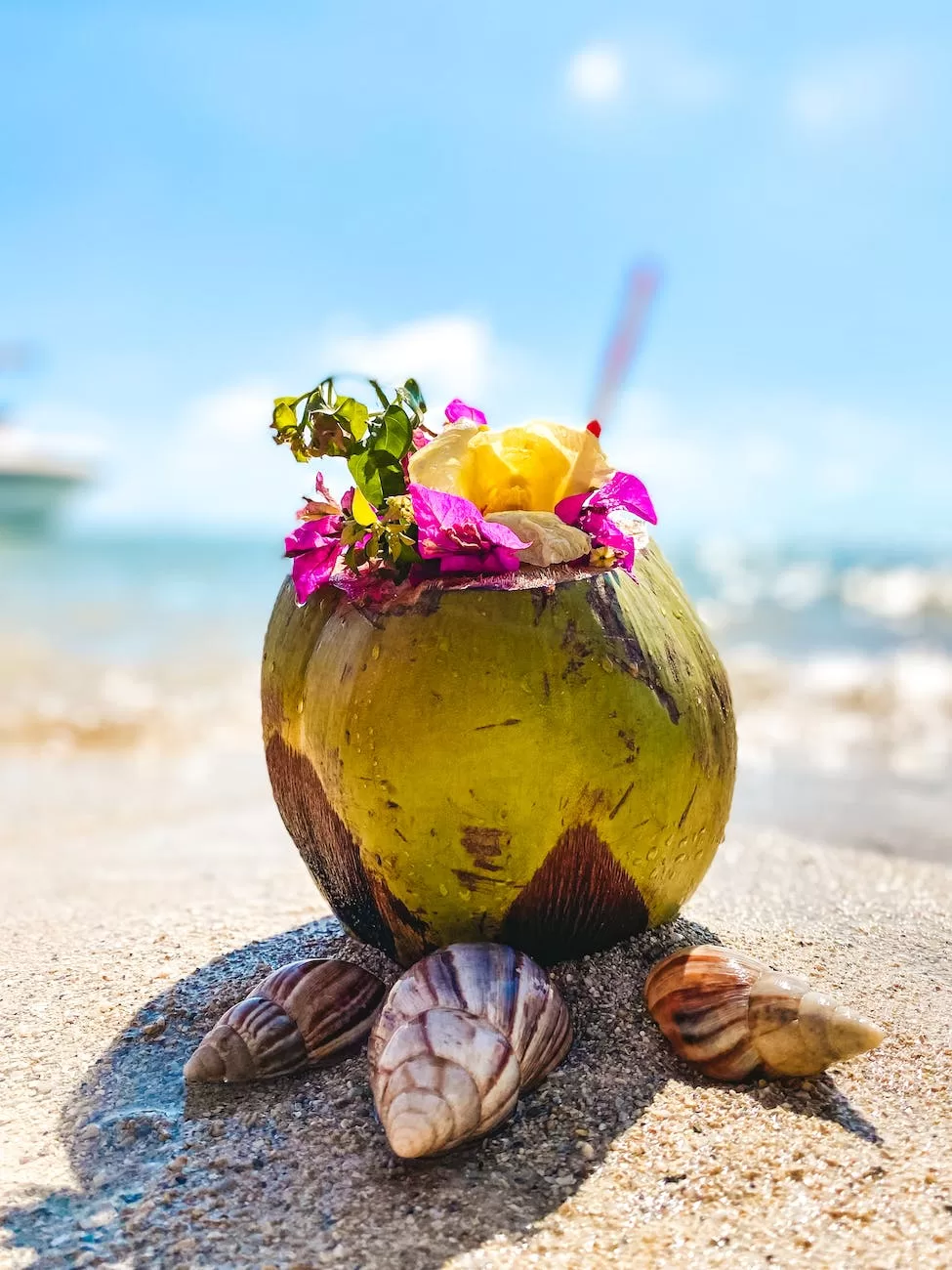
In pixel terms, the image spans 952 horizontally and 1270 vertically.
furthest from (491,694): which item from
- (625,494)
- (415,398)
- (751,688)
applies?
(751,688)

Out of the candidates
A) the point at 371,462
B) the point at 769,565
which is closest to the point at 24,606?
the point at 371,462

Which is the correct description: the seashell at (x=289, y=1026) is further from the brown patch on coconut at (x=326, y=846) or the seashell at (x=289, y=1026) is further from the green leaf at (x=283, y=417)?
the green leaf at (x=283, y=417)

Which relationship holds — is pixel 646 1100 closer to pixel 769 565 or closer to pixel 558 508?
pixel 558 508

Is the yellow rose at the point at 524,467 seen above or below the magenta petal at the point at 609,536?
above

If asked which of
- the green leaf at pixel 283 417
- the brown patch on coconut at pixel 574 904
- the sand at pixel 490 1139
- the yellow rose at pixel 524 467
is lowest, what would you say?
the sand at pixel 490 1139

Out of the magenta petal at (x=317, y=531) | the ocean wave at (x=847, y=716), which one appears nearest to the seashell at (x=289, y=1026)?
the magenta petal at (x=317, y=531)

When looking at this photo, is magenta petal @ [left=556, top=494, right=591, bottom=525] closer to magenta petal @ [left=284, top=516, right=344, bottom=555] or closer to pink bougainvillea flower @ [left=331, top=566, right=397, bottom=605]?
pink bougainvillea flower @ [left=331, top=566, right=397, bottom=605]

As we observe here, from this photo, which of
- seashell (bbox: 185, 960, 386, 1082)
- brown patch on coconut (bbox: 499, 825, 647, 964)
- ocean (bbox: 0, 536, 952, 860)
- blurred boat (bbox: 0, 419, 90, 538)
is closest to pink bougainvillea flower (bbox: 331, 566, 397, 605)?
brown patch on coconut (bbox: 499, 825, 647, 964)

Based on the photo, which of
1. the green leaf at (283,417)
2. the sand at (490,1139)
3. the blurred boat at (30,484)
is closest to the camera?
the sand at (490,1139)
